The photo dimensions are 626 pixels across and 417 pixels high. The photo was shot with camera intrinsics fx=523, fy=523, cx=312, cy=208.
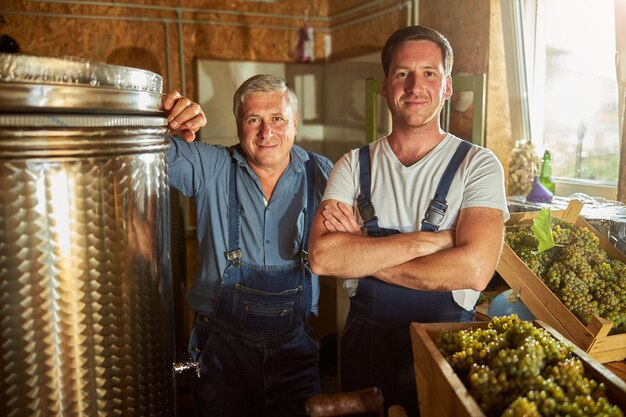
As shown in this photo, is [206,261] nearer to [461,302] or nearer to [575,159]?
[461,302]

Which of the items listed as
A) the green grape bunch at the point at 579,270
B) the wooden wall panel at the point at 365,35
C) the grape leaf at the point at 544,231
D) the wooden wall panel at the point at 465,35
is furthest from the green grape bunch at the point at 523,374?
the wooden wall panel at the point at 365,35

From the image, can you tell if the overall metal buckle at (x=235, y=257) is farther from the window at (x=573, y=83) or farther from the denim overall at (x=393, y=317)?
the window at (x=573, y=83)

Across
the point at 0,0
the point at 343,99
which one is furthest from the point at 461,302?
the point at 0,0

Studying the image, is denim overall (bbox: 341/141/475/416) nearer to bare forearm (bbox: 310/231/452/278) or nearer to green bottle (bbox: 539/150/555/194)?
bare forearm (bbox: 310/231/452/278)

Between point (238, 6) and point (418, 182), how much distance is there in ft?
12.4

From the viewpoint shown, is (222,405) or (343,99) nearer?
(222,405)

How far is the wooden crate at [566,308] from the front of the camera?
1.70 m

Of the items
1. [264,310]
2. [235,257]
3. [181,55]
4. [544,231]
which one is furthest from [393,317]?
[181,55]

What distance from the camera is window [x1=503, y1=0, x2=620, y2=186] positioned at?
9.75 ft

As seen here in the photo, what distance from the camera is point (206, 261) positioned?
2051mm

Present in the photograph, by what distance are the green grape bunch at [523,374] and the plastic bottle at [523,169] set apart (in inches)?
74.2

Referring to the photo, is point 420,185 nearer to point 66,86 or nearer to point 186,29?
point 66,86

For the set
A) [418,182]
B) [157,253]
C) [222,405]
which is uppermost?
[418,182]

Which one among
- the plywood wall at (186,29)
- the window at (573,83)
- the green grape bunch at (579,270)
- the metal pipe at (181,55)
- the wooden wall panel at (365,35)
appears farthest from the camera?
the metal pipe at (181,55)
